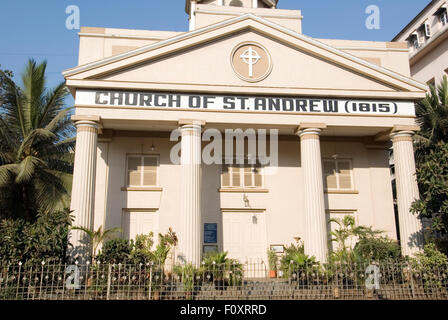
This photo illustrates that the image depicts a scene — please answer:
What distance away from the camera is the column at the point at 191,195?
14859 mm

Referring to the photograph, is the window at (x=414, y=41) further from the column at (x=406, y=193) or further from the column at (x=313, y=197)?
the column at (x=313, y=197)

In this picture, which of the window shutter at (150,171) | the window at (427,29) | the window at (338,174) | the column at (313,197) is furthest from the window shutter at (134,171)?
the window at (427,29)

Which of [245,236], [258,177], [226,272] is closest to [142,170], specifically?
[258,177]

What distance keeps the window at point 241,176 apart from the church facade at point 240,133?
0.05 metres

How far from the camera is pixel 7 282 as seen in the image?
37.1 feet

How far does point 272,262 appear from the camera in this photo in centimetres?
1767

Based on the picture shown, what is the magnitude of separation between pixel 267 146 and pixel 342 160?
351 centimetres

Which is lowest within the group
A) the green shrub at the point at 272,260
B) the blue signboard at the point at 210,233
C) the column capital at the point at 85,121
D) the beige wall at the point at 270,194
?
the green shrub at the point at 272,260

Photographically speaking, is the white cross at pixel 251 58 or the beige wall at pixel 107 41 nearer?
the white cross at pixel 251 58

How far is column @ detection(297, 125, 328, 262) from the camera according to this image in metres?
15.5

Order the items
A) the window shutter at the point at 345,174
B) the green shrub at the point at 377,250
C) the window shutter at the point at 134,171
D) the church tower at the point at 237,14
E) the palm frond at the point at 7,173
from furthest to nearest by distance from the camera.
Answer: the church tower at the point at 237,14 < the window shutter at the point at 345,174 < the window shutter at the point at 134,171 < the palm frond at the point at 7,173 < the green shrub at the point at 377,250

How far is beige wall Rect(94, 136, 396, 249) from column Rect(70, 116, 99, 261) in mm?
2712

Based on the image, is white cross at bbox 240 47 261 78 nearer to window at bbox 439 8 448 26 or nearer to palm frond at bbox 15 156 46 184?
palm frond at bbox 15 156 46 184

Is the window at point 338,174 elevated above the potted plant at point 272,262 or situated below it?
above
